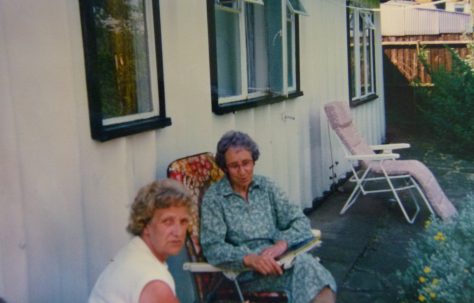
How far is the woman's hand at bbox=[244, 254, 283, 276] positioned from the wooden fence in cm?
1207

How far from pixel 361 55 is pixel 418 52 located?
4.95 meters

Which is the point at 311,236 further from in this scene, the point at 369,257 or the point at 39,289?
the point at 369,257

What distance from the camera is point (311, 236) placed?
3246 millimetres

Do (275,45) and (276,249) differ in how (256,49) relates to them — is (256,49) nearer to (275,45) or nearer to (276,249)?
(275,45)

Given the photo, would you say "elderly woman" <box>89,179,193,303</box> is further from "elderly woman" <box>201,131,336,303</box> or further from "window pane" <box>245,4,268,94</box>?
"window pane" <box>245,4,268,94</box>

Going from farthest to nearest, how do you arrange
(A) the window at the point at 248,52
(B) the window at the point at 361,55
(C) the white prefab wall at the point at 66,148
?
(B) the window at the point at 361,55
(A) the window at the point at 248,52
(C) the white prefab wall at the point at 66,148

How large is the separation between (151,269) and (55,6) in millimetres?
1262

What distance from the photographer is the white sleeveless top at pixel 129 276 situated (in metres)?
1.95

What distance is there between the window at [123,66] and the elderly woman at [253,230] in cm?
51

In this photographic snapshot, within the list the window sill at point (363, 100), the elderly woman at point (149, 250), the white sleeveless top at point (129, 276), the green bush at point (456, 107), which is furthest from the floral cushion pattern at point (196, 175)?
the green bush at point (456, 107)

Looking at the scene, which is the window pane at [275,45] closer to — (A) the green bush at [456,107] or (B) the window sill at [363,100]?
(B) the window sill at [363,100]

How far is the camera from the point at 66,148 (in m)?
2.64

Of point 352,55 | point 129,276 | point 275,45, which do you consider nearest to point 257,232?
point 129,276

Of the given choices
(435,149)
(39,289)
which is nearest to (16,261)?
(39,289)
